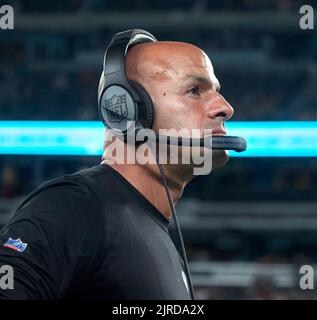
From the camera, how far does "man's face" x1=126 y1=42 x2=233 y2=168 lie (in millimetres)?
1140

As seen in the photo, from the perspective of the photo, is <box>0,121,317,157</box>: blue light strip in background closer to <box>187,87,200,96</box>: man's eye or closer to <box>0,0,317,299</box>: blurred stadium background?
<box>0,0,317,299</box>: blurred stadium background

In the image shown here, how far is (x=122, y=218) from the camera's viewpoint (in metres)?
1.03

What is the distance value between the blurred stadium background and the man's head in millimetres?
3359

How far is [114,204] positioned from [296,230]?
4303 millimetres

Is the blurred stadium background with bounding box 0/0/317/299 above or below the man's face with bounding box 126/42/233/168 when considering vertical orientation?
above

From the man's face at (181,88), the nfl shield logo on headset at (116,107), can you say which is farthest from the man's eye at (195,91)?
the nfl shield logo on headset at (116,107)

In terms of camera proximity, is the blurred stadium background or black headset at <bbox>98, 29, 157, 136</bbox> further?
the blurred stadium background

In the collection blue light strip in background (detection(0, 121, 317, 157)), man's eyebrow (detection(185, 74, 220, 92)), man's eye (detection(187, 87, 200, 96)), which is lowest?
man's eye (detection(187, 87, 200, 96))

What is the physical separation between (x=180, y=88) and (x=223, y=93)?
539 cm

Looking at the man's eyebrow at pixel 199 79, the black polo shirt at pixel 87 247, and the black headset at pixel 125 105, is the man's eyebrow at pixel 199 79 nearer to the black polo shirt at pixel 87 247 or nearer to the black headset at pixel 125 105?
the black headset at pixel 125 105

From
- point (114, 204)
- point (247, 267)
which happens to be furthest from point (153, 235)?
point (247, 267)

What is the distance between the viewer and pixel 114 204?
1.04 m

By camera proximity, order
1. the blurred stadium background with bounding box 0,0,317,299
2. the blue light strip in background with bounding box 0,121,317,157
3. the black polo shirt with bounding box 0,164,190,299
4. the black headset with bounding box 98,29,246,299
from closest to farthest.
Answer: the black polo shirt with bounding box 0,164,190,299 → the black headset with bounding box 98,29,246,299 → the blue light strip in background with bounding box 0,121,317,157 → the blurred stadium background with bounding box 0,0,317,299

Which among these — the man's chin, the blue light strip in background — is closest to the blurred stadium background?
the blue light strip in background
